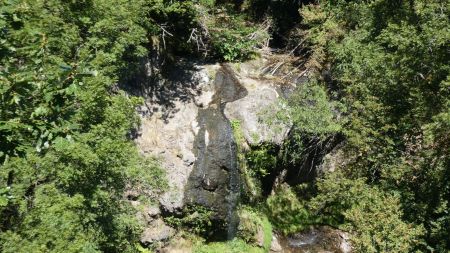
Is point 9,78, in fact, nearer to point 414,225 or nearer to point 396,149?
point 414,225

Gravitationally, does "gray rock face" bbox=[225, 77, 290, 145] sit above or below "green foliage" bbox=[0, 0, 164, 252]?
below

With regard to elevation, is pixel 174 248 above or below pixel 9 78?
below

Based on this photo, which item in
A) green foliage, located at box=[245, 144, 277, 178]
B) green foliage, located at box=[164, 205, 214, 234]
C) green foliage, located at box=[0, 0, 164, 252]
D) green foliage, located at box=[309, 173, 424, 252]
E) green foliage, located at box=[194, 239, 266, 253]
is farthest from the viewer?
green foliage, located at box=[245, 144, 277, 178]

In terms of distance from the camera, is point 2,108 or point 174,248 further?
point 174,248

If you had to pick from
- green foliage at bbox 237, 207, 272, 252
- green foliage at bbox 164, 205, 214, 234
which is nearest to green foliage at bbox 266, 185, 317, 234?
green foliage at bbox 237, 207, 272, 252

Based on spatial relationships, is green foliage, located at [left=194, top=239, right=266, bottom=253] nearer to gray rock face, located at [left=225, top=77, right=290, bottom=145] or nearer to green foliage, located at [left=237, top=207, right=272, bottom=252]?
green foliage, located at [left=237, top=207, right=272, bottom=252]

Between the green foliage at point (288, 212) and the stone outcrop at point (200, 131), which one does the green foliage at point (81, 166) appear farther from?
the green foliage at point (288, 212)

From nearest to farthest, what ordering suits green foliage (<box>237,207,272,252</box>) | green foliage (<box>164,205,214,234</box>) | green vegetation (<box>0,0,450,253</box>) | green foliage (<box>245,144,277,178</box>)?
green vegetation (<box>0,0,450,253</box>)
green foliage (<box>164,205,214,234</box>)
green foliage (<box>237,207,272,252</box>)
green foliage (<box>245,144,277,178</box>)

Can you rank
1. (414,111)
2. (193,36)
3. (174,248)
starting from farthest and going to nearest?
1. (193,36)
2. (174,248)
3. (414,111)

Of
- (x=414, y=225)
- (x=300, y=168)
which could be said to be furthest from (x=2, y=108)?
(x=300, y=168)

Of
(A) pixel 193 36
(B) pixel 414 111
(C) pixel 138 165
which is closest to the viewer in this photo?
(C) pixel 138 165
